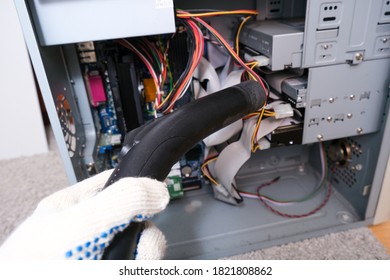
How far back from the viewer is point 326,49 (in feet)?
2.18

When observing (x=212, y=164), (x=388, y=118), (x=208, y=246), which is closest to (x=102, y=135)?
(x=212, y=164)

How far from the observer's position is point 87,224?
32 centimetres

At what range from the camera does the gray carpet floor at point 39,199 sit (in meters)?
0.82

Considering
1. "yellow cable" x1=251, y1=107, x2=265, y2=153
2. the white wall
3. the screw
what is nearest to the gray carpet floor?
the white wall

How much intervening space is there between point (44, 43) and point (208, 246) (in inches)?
26.8

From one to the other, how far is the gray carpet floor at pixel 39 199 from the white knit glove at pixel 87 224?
58 cm

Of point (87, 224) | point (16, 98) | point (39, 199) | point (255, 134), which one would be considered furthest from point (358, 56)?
point (16, 98)

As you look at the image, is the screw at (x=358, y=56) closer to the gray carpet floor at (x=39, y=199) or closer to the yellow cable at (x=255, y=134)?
the yellow cable at (x=255, y=134)

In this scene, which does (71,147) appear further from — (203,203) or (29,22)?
(203,203)

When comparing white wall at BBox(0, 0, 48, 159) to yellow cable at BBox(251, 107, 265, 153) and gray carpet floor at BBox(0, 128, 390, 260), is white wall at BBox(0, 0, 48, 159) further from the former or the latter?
yellow cable at BBox(251, 107, 265, 153)

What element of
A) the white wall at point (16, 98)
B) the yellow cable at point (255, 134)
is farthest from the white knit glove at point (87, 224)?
the white wall at point (16, 98)

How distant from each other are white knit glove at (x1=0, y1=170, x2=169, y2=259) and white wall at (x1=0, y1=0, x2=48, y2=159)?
1.31m

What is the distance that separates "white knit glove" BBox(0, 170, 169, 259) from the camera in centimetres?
31

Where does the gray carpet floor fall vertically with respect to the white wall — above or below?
below
